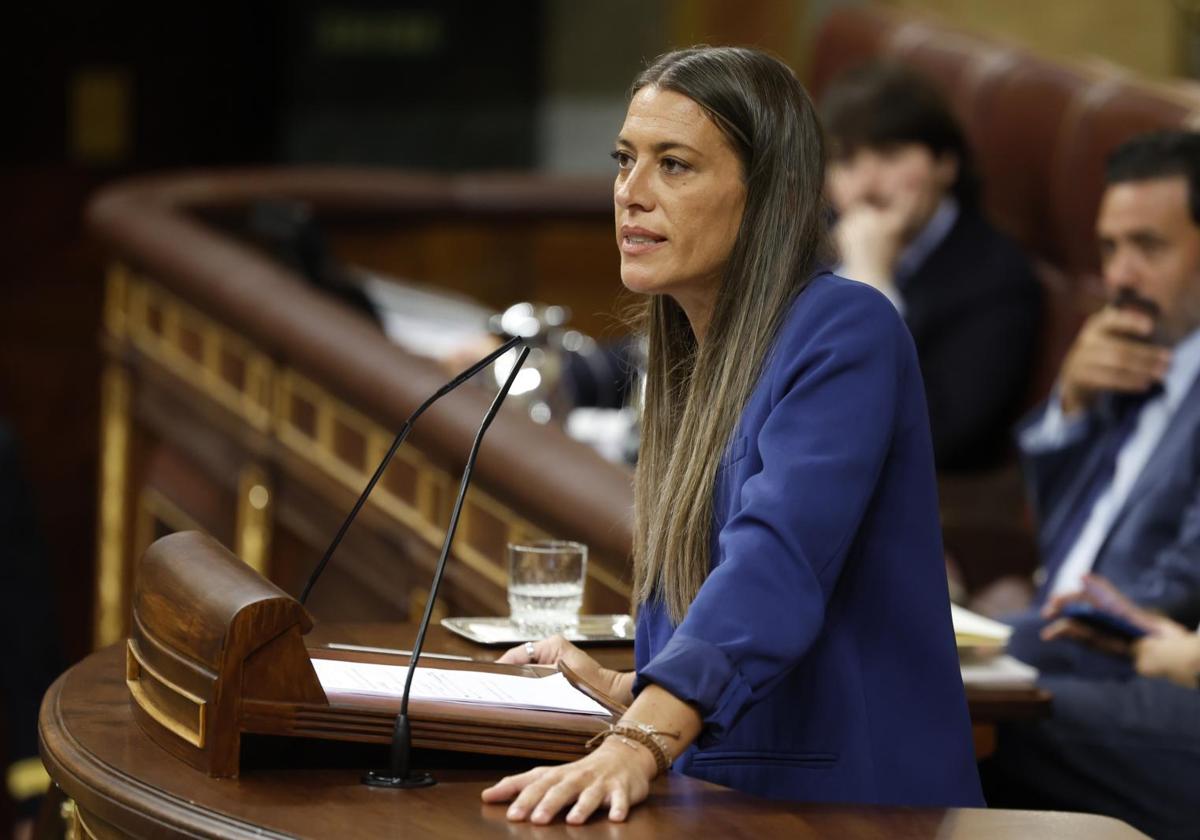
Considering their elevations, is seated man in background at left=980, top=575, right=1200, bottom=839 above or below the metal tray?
below

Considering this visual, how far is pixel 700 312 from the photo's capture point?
1790 mm

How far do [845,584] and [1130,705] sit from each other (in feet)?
3.29

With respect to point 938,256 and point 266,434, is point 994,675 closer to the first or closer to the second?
point 938,256

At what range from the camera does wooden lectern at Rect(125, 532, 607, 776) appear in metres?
1.53

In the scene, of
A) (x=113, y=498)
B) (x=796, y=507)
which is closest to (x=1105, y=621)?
(x=796, y=507)

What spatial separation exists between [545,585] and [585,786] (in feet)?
2.18

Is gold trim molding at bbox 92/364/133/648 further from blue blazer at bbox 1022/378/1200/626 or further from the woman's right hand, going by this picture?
the woman's right hand

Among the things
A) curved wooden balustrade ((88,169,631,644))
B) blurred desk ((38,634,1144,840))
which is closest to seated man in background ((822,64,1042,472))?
curved wooden balustrade ((88,169,631,644))

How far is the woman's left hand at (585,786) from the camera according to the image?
1.42 meters

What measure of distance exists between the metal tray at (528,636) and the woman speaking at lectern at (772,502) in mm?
233

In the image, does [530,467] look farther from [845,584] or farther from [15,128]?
[15,128]

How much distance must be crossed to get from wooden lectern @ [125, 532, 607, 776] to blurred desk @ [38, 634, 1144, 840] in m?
0.03

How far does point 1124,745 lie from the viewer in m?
2.48

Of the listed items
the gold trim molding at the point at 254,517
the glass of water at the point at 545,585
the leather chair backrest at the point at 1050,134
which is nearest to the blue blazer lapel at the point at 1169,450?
the leather chair backrest at the point at 1050,134
